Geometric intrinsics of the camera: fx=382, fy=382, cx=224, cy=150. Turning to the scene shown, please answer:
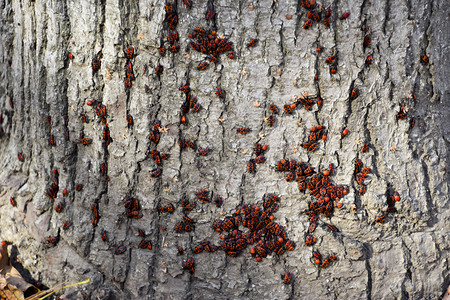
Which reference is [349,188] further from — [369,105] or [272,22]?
[272,22]

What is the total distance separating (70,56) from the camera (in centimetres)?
365

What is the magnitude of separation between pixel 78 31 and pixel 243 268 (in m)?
2.71

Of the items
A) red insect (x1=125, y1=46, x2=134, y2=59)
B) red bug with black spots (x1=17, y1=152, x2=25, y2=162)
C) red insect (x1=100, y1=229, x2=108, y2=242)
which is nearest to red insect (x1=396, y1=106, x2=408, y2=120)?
red insect (x1=125, y1=46, x2=134, y2=59)

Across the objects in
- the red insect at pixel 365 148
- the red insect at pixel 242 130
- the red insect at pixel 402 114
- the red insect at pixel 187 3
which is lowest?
the red insect at pixel 365 148

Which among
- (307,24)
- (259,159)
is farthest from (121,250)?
(307,24)

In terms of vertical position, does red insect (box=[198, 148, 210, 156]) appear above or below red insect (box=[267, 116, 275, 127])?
below

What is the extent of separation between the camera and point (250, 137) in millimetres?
3516

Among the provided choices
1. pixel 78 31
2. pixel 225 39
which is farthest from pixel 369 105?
pixel 78 31

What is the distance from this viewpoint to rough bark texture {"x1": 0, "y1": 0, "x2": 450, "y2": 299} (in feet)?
11.0

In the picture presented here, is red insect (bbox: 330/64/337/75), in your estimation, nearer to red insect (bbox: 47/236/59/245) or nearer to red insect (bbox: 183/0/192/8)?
red insect (bbox: 183/0/192/8)

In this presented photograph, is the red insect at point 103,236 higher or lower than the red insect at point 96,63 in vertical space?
lower

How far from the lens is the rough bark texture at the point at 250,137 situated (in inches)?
133

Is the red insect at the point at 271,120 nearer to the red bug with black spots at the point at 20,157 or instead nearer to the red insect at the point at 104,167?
the red insect at the point at 104,167

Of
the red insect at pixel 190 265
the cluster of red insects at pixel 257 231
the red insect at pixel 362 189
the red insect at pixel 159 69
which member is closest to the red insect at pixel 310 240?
the cluster of red insects at pixel 257 231
